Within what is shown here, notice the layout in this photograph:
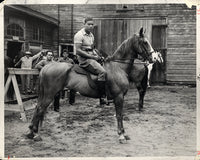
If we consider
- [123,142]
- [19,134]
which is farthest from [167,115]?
[19,134]

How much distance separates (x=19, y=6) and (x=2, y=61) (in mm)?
1472

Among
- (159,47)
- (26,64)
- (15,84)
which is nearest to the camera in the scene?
(15,84)

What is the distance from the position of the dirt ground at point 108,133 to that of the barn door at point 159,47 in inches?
80.0

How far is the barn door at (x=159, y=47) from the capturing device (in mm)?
7684

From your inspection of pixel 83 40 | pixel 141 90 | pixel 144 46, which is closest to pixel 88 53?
pixel 83 40

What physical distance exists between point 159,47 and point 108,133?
5.21 metres

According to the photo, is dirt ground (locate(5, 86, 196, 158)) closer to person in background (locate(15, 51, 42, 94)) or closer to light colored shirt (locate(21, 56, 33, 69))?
person in background (locate(15, 51, 42, 94))

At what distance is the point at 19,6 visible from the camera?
15.0 feet

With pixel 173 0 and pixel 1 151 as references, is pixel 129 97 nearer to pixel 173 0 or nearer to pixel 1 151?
pixel 173 0

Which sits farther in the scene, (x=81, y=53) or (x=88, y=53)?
(x=88, y=53)

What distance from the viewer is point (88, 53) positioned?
4.16 meters

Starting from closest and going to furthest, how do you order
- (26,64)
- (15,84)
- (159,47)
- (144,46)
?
(144,46)
(15,84)
(26,64)
(159,47)

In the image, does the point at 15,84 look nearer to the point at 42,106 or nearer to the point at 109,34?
the point at 42,106

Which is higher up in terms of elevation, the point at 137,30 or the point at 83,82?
the point at 137,30
